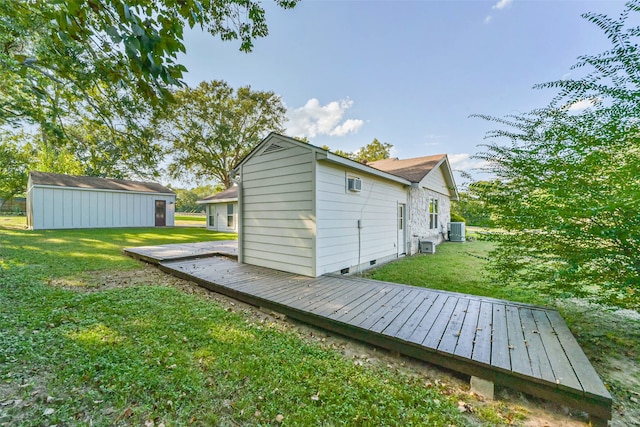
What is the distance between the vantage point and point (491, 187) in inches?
146

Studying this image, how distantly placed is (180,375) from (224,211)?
615 inches

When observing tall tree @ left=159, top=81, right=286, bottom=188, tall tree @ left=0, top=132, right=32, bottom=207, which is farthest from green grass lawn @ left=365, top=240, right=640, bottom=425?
tall tree @ left=0, top=132, right=32, bottom=207

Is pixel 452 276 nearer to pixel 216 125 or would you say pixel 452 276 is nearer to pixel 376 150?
pixel 216 125

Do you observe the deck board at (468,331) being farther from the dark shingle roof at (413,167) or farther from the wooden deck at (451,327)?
the dark shingle roof at (413,167)

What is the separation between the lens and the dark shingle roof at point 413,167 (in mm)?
9471

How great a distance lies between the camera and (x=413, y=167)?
10.8 metres

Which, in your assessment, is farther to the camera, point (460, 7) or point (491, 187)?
point (460, 7)

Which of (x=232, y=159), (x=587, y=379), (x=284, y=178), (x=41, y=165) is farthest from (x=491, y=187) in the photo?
(x=41, y=165)

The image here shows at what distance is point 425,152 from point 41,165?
101ft

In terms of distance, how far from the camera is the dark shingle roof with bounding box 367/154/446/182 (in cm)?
947

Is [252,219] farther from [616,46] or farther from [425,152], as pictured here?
[425,152]

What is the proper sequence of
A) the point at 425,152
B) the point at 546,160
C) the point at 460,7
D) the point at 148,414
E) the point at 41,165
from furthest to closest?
the point at 41,165 → the point at 425,152 → the point at 460,7 → the point at 546,160 → the point at 148,414

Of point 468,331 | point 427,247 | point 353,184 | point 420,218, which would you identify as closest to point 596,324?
point 468,331

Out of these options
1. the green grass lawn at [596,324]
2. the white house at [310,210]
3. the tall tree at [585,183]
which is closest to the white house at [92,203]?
the white house at [310,210]
